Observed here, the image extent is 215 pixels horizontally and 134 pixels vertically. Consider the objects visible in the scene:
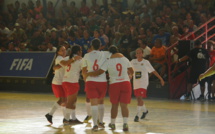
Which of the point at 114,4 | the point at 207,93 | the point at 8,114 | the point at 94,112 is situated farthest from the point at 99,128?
the point at 114,4

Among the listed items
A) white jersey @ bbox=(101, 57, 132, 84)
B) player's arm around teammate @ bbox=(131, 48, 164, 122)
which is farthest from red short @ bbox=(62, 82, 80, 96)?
player's arm around teammate @ bbox=(131, 48, 164, 122)

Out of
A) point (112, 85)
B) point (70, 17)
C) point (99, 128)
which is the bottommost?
point (99, 128)

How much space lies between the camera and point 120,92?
41.2ft

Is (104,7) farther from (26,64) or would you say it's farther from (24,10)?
(24,10)

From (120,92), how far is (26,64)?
13117mm

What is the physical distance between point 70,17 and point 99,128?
51.4 ft

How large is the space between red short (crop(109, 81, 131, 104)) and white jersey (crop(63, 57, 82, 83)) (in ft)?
4.71

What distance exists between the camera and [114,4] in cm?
2631

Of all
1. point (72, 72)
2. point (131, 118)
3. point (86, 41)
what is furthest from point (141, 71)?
point (86, 41)

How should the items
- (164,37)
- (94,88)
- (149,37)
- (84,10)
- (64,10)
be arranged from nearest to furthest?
(94,88)
(164,37)
(149,37)
(84,10)
(64,10)

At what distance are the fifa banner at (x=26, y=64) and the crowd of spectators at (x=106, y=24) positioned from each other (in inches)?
21.8

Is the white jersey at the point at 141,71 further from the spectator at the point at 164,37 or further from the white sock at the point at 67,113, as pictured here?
the spectator at the point at 164,37

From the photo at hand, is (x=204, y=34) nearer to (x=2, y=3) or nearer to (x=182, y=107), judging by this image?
(x=182, y=107)

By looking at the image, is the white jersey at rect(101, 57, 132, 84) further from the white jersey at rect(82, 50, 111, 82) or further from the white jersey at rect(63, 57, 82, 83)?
the white jersey at rect(63, 57, 82, 83)
